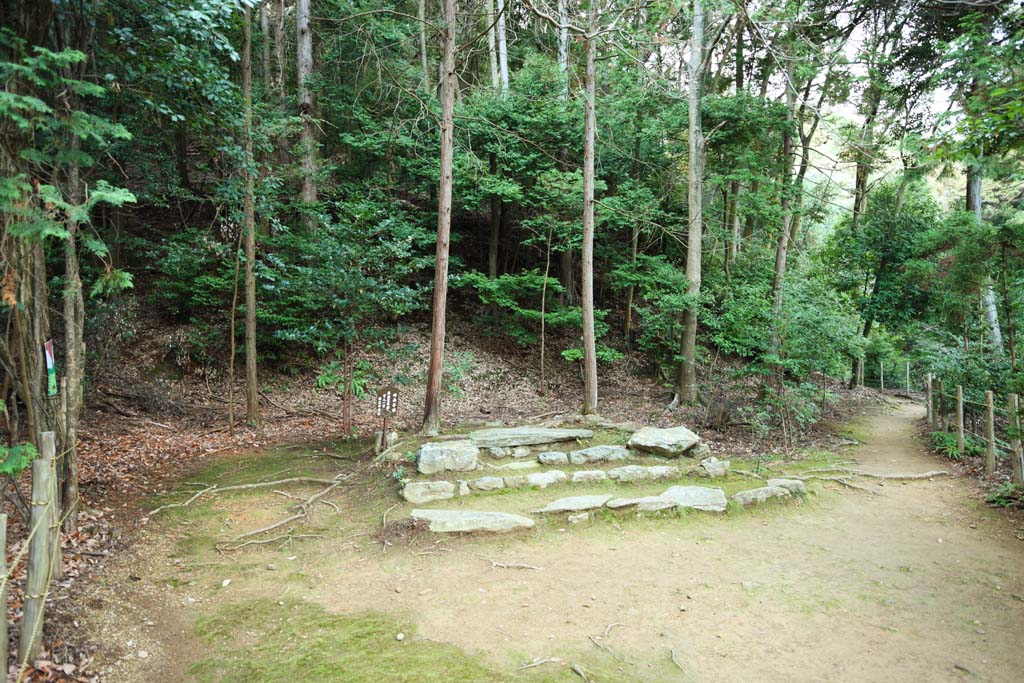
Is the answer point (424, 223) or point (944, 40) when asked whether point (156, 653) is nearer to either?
point (424, 223)

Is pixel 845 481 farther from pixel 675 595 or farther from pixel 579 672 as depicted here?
pixel 579 672

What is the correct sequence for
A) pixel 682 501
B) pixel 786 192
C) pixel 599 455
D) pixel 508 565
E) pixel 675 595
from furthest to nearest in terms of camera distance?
pixel 786 192 → pixel 599 455 → pixel 682 501 → pixel 508 565 → pixel 675 595

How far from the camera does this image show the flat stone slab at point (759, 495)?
646 cm

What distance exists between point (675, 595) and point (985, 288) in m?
8.73

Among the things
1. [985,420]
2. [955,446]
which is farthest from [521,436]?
[985,420]

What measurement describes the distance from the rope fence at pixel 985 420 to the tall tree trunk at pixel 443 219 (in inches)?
283

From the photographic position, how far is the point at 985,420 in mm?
8734

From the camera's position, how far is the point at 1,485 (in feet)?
11.7

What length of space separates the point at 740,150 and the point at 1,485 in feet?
47.9

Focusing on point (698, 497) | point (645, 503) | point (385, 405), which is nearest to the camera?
point (645, 503)

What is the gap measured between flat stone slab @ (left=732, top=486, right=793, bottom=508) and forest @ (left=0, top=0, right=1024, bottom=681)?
8.28 ft

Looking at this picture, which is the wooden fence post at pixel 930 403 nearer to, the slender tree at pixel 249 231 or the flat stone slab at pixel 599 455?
the flat stone slab at pixel 599 455

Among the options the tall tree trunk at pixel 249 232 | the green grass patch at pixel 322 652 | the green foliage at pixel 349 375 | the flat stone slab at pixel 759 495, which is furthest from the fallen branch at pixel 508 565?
the tall tree trunk at pixel 249 232

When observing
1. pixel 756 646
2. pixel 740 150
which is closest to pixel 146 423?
pixel 756 646
